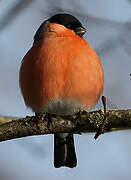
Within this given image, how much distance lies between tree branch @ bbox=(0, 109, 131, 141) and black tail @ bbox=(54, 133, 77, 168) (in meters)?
1.02

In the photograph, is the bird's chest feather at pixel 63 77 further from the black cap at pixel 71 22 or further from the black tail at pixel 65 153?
the black tail at pixel 65 153

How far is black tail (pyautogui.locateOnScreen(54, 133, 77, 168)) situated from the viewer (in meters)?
3.07

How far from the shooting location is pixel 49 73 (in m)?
2.60

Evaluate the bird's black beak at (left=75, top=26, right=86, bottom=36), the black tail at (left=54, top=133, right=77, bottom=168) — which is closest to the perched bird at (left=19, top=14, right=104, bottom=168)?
the bird's black beak at (left=75, top=26, right=86, bottom=36)

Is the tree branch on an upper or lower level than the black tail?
upper

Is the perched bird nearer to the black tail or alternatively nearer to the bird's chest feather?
the bird's chest feather

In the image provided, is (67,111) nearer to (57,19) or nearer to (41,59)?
(41,59)

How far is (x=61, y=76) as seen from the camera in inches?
102

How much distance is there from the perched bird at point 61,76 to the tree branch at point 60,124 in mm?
Answer: 509

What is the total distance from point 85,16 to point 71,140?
1111 millimetres

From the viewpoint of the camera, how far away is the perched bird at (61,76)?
2.59 metres

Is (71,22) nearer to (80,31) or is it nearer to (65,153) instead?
(80,31)

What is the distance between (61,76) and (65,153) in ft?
2.79

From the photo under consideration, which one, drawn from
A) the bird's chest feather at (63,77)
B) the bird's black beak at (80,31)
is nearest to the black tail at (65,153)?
the bird's chest feather at (63,77)
